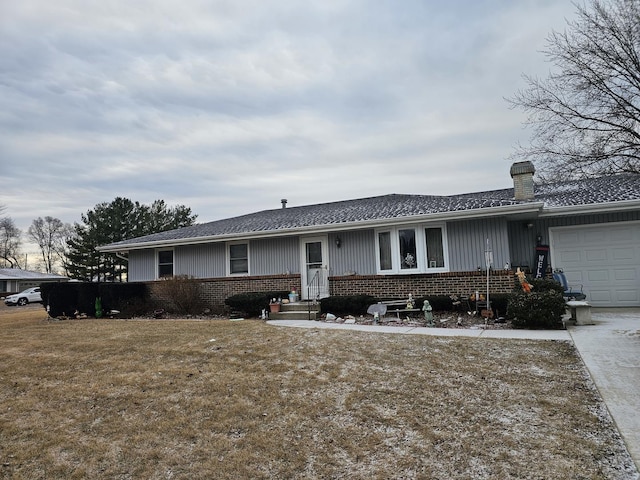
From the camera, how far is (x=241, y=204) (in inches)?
1272

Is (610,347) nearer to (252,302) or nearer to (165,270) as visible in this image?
(252,302)

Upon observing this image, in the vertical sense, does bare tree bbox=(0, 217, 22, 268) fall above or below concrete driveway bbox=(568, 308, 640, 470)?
above

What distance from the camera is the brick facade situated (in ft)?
34.5

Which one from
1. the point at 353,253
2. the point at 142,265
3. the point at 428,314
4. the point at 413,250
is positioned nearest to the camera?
the point at 428,314

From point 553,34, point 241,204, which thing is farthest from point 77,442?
point 241,204

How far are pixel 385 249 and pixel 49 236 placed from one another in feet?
214

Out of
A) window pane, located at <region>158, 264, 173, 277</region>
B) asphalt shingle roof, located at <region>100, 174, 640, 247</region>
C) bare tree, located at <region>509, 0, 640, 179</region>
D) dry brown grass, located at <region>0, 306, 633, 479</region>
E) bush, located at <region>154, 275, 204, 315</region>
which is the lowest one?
dry brown grass, located at <region>0, 306, 633, 479</region>

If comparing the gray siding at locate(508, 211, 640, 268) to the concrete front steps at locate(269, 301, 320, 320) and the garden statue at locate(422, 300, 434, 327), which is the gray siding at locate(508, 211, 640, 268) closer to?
the garden statue at locate(422, 300, 434, 327)

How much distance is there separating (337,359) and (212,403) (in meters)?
2.07

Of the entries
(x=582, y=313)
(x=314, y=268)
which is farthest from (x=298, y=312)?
(x=582, y=313)

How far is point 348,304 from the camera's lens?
1120cm

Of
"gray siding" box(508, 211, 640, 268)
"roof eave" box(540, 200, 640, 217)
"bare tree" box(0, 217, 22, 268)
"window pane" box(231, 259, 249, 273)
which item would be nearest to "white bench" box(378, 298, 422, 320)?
"gray siding" box(508, 211, 640, 268)

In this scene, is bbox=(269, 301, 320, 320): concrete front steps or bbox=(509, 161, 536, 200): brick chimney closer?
bbox=(269, 301, 320, 320): concrete front steps

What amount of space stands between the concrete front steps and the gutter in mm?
2306
